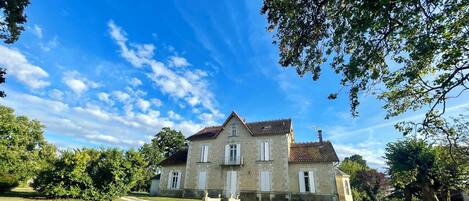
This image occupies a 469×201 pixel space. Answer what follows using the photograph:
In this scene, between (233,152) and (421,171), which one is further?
(233,152)

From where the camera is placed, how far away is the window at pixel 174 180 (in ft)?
88.8

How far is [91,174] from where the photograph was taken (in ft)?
45.5

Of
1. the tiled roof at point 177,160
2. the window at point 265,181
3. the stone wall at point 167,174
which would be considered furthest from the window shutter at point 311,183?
the tiled roof at point 177,160

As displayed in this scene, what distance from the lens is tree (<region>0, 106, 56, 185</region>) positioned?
24777 millimetres

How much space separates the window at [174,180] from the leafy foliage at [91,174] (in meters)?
13.1

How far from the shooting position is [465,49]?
5.04 metres

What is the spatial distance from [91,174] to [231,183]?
13834 mm

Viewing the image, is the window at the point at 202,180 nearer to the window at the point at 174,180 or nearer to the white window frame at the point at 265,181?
the window at the point at 174,180

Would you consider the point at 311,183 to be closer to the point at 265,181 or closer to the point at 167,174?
the point at 265,181

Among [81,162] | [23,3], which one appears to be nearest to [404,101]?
[23,3]

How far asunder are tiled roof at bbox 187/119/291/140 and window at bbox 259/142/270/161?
3.65 ft

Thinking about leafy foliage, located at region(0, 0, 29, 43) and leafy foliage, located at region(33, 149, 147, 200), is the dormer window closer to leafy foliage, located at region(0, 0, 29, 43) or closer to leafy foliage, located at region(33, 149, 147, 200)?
leafy foliage, located at region(33, 149, 147, 200)

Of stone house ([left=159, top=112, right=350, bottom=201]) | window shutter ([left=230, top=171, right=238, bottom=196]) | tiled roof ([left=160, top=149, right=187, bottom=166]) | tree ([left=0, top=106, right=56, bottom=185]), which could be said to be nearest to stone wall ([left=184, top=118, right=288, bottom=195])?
stone house ([left=159, top=112, right=350, bottom=201])

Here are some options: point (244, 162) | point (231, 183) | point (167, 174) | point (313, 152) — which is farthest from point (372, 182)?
point (167, 174)
